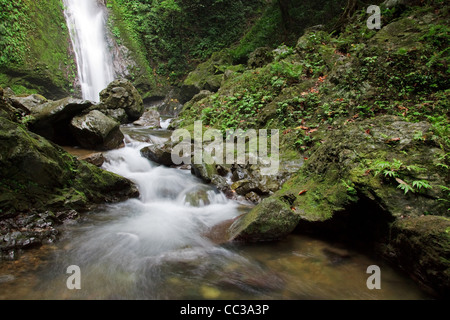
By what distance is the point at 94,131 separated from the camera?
24.9 feet

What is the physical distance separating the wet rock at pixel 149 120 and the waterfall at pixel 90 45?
434 cm

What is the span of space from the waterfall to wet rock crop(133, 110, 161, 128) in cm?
434

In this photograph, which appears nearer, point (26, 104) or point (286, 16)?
point (26, 104)

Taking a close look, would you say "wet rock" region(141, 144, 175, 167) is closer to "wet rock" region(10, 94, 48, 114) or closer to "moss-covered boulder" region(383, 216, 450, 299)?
"wet rock" region(10, 94, 48, 114)

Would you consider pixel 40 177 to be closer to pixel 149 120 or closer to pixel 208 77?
pixel 149 120

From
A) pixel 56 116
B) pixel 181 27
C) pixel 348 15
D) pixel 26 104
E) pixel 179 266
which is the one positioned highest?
pixel 181 27

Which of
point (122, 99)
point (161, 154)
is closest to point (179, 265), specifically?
point (161, 154)

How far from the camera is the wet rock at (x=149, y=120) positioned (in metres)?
13.0

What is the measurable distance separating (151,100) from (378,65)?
16967mm

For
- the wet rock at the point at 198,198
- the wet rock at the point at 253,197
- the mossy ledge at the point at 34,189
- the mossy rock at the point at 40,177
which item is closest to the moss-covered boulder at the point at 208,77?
→ the wet rock at the point at 198,198

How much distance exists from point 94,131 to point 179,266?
6017 mm

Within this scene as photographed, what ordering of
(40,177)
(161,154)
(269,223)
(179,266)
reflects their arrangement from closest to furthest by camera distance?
(179,266) < (269,223) < (40,177) < (161,154)

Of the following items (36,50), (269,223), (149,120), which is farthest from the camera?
(36,50)

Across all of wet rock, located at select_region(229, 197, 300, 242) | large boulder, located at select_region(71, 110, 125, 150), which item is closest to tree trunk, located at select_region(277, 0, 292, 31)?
large boulder, located at select_region(71, 110, 125, 150)
